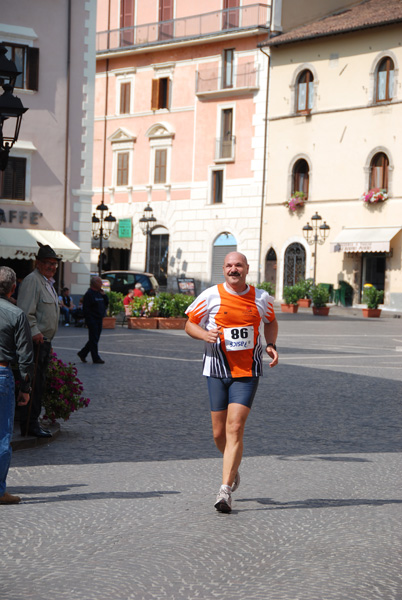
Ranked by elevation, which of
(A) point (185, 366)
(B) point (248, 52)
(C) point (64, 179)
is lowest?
(A) point (185, 366)

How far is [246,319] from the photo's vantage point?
739 cm

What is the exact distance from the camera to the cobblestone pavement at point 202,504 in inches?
209

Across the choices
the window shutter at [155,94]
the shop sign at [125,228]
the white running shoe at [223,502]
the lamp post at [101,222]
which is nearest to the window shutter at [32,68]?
the lamp post at [101,222]

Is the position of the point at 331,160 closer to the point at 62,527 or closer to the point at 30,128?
the point at 30,128

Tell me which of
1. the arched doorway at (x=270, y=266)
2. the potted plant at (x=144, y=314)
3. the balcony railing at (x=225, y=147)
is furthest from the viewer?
the balcony railing at (x=225, y=147)

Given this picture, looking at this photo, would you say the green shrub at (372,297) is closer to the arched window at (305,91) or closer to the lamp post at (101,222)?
the lamp post at (101,222)

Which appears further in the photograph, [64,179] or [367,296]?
[367,296]

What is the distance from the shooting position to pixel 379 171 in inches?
1848

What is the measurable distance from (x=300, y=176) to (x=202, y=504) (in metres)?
43.6

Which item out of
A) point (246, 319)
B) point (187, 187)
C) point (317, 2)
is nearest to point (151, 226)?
point (187, 187)

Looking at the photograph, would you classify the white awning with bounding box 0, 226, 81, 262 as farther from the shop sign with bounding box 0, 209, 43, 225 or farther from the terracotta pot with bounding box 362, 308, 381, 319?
the terracotta pot with bounding box 362, 308, 381, 319

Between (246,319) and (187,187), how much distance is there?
46846mm

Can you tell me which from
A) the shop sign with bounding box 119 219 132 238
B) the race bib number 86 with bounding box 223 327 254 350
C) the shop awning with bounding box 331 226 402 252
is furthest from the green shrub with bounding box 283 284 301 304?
the race bib number 86 with bounding box 223 327 254 350

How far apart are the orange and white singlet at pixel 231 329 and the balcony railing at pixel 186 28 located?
1770 inches
